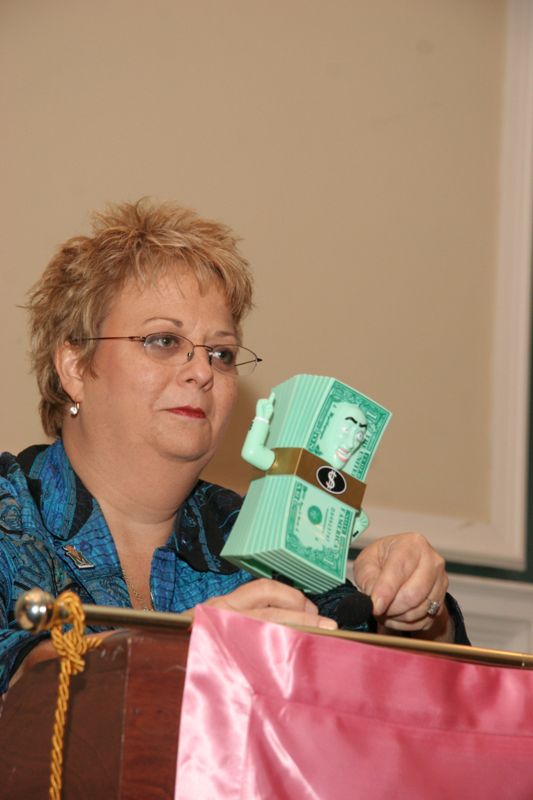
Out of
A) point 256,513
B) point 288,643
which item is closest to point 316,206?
point 256,513

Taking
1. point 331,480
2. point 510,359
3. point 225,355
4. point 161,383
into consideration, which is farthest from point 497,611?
point 331,480

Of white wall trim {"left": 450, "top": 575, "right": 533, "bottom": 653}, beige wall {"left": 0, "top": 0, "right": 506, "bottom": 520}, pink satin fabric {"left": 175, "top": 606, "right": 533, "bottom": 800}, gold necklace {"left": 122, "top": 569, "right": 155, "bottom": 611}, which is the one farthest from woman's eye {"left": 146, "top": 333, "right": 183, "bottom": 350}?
→ white wall trim {"left": 450, "top": 575, "right": 533, "bottom": 653}

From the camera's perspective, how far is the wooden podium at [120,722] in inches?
43.4

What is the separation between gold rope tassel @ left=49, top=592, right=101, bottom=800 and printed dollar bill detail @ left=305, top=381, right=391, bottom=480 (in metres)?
0.48

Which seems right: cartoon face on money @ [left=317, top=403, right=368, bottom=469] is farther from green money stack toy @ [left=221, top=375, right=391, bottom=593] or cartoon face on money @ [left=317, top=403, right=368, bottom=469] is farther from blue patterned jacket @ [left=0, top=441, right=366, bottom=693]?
blue patterned jacket @ [left=0, top=441, right=366, bottom=693]

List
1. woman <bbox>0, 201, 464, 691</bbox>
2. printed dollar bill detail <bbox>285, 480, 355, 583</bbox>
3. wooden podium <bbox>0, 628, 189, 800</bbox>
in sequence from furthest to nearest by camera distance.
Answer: woman <bbox>0, 201, 464, 691</bbox> → printed dollar bill detail <bbox>285, 480, 355, 583</bbox> → wooden podium <bbox>0, 628, 189, 800</bbox>

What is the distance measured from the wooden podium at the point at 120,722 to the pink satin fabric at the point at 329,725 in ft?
0.07

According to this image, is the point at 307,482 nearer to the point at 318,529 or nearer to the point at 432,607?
the point at 318,529

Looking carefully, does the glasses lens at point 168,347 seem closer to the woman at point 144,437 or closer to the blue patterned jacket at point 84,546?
the woman at point 144,437

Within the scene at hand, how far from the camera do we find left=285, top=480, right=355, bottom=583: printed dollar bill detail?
57.7 inches

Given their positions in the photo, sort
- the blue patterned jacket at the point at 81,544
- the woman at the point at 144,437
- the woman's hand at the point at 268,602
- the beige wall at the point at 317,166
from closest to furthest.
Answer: the woman's hand at the point at 268,602 < the blue patterned jacket at the point at 81,544 < the woman at the point at 144,437 < the beige wall at the point at 317,166

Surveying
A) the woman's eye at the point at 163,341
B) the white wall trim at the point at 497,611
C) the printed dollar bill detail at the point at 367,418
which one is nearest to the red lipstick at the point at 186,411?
the woman's eye at the point at 163,341

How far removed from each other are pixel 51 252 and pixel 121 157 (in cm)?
32

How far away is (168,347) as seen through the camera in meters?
1.90
